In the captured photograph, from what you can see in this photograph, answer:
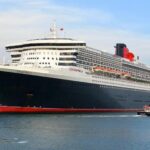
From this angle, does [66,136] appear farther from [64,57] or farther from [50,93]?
[64,57]

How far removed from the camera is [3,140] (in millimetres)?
44438

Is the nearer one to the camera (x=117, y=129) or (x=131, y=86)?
(x=117, y=129)

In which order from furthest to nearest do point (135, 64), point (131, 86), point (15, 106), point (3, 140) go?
1. point (135, 64)
2. point (131, 86)
3. point (15, 106)
4. point (3, 140)

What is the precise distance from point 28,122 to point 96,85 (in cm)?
2777

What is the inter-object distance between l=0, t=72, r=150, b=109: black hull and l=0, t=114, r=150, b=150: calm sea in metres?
9.70

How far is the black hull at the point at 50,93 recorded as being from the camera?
74.4 metres

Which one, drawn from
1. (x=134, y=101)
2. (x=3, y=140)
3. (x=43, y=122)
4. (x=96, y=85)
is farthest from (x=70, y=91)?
(x=3, y=140)

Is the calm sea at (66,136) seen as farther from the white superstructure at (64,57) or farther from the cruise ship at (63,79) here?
the white superstructure at (64,57)

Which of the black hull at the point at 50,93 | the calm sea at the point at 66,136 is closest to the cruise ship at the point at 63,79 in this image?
the black hull at the point at 50,93

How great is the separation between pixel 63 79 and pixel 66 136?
31.3 meters

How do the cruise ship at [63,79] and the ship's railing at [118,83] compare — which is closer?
the cruise ship at [63,79]

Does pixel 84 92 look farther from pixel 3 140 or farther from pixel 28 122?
pixel 3 140

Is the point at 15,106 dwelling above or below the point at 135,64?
below

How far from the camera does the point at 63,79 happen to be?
261 feet
